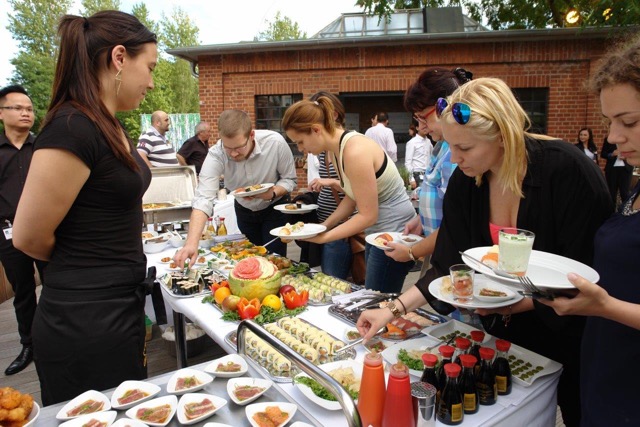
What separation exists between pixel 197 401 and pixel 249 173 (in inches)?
91.8

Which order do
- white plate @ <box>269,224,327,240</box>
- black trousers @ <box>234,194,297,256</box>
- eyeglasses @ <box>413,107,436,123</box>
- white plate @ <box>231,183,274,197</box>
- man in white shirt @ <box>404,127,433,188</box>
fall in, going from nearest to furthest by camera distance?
eyeglasses @ <box>413,107,436,123</box>
white plate @ <box>269,224,327,240</box>
white plate @ <box>231,183,274,197</box>
black trousers @ <box>234,194,297,256</box>
man in white shirt @ <box>404,127,433,188</box>

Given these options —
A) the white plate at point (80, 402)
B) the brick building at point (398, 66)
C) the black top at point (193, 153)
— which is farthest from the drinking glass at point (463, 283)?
the brick building at point (398, 66)

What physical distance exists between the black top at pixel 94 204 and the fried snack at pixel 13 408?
1.43 ft

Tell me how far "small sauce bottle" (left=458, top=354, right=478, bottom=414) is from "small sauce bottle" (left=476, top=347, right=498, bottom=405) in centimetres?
4

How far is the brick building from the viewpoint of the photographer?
28.9 ft

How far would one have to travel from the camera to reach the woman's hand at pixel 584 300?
42.2 inches

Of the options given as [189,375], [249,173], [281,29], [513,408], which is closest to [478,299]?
[513,408]

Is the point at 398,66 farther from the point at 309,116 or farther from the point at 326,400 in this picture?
the point at 326,400

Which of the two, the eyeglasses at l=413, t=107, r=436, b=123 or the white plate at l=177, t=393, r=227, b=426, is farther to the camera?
the eyeglasses at l=413, t=107, r=436, b=123

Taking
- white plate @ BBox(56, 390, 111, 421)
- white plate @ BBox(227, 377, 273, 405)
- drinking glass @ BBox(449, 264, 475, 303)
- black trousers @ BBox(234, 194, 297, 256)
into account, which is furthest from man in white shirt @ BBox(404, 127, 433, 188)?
white plate @ BBox(56, 390, 111, 421)

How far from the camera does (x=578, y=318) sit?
1.60 metres

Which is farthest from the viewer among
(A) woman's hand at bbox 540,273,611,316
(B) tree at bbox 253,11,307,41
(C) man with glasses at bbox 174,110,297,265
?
(B) tree at bbox 253,11,307,41

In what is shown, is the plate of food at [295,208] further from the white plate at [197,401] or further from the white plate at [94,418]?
the white plate at [94,418]

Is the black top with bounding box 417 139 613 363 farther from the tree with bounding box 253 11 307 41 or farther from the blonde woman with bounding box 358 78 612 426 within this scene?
the tree with bounding box 253 11 307 41
